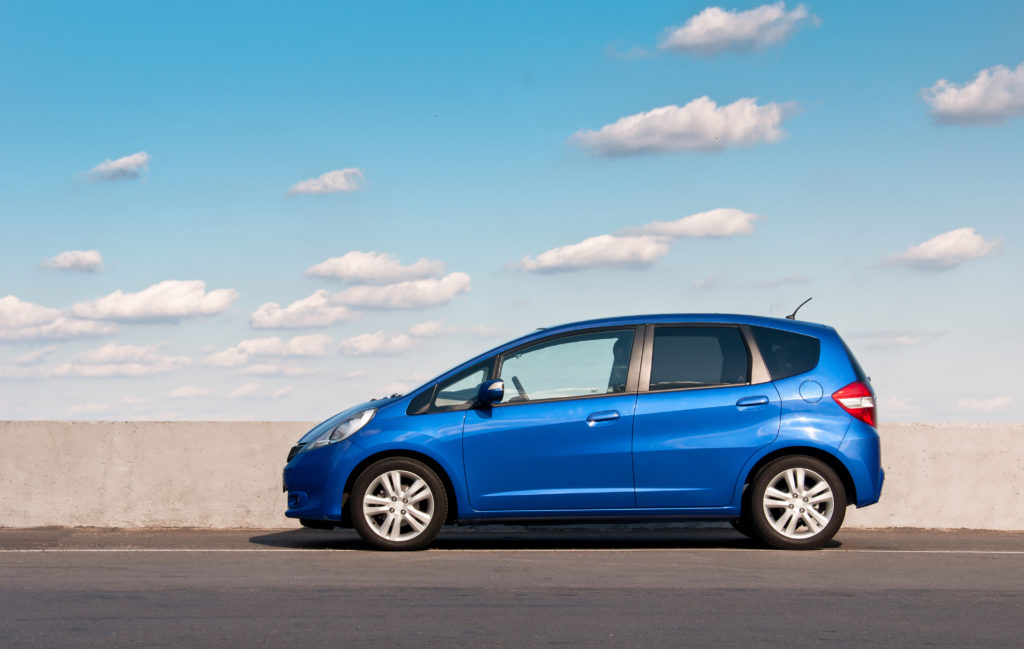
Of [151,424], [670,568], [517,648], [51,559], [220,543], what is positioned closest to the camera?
[517,648]

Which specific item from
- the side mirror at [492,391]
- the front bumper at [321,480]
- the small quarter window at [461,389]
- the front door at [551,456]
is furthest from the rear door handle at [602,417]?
the front bumper at [321,480]

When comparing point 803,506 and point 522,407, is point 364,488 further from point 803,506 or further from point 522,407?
point 803,506

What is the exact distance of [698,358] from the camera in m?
9.35

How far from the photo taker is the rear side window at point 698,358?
927cm

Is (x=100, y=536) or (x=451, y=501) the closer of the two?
(x=451, y=501)

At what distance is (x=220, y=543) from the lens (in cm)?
1009

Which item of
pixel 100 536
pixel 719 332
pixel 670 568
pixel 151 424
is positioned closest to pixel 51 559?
pixel 100 536

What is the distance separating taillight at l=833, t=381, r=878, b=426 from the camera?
362 inches

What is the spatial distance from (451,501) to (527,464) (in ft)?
2.01

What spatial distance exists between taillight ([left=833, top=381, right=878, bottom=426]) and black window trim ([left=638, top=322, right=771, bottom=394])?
533mm

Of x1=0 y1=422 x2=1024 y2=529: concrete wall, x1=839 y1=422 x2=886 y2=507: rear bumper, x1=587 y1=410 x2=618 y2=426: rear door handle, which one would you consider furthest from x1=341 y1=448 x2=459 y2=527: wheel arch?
x1=839 y1=422 x2=886 y2=507: rear bumper

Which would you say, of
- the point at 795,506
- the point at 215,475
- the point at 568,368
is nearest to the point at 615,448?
the point at 568,368

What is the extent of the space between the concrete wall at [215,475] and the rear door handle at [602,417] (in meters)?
3.54

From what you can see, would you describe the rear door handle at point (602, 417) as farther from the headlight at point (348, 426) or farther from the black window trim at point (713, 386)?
the headlight at point (348, 426)
